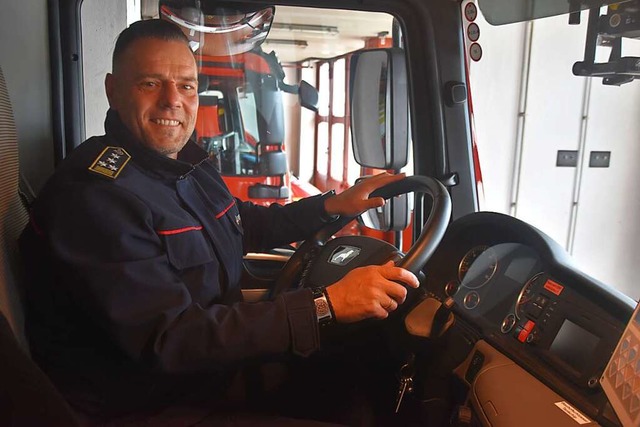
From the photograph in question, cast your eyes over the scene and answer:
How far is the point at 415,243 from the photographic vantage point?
1.18 m

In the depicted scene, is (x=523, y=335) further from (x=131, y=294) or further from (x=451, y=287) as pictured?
(x=131, y=294)

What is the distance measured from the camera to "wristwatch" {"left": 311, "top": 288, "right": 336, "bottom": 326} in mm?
1084

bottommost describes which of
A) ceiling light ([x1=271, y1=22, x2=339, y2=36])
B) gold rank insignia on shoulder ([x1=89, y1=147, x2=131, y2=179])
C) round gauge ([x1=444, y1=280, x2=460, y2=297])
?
round gauge ([x1=444, y1=280, x2=460, y2=297])

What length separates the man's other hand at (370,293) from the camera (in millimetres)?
1080

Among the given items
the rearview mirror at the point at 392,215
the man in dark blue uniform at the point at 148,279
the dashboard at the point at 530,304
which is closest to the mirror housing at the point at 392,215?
the rearview mirror at the point at 392,215

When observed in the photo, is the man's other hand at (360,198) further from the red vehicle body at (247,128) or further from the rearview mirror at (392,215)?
the red vehicle body at (247,128)

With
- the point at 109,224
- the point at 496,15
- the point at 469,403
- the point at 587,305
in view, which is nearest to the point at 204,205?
the point at 109,224

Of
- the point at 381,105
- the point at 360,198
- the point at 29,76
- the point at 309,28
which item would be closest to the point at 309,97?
the point at 309,28

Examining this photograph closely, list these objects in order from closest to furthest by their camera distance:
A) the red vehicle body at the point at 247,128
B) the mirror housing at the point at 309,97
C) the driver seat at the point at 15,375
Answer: the driver seat at the point at 15,375 < the mirror housing at the point at 309,97 < the red vehicle body at the point at 247,128

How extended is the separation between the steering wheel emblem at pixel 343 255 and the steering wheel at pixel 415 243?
26 mm

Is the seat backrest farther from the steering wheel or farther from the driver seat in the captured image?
the steering wheel

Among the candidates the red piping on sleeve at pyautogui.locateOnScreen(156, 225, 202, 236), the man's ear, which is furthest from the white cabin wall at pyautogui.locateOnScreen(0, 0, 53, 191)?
the red piping on sleeve at pyautogui.locateOnScreen(156, 225, 202, 236)

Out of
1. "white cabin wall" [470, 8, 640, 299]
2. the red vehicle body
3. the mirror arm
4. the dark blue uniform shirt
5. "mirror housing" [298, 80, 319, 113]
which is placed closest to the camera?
the dark blue uniform shirt

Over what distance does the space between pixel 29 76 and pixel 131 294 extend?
847mm
